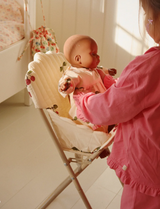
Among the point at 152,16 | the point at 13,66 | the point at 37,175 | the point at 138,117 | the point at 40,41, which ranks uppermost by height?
the point at 152,16

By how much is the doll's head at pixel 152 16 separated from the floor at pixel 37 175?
0.98 m

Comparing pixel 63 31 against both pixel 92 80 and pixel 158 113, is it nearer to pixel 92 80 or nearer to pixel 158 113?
pixel 92 80

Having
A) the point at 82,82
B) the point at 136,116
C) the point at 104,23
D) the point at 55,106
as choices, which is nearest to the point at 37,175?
the point at 55,106

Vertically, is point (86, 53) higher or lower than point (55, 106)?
higher

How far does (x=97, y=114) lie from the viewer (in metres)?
0.79

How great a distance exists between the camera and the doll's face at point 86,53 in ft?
3.83

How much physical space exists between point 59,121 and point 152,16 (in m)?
0.58

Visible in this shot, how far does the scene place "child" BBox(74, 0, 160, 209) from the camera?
69 cm

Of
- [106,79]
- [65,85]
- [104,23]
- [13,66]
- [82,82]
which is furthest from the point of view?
[104,23]

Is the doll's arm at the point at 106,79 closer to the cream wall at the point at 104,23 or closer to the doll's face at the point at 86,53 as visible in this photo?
the doll's face at the point at 86,53

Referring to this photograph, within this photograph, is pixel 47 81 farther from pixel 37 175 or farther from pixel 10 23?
pixel 10 23

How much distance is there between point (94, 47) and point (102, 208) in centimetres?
78

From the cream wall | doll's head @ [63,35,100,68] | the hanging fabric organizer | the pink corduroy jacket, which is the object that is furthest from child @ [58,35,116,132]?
the cream wall

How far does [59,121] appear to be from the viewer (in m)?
1.10
